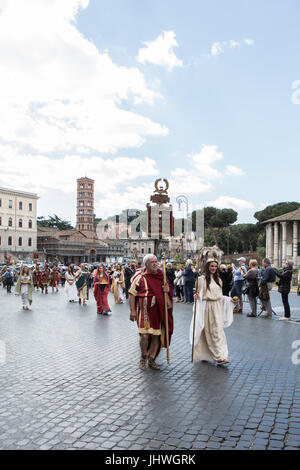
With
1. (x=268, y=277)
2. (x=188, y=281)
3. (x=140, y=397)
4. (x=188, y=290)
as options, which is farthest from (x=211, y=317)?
(x=188, y=290)

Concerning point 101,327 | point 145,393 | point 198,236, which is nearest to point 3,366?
point 145,393

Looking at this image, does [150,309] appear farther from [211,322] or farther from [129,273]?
[129,273]

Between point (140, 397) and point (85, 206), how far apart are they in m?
114

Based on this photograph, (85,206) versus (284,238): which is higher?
(85,206)

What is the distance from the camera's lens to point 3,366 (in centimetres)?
696

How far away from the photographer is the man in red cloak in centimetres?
703

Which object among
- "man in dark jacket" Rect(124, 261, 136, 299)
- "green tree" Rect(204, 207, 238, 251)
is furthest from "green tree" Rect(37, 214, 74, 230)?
"man in dark jacket" Rect(124, 261, 136, 299)

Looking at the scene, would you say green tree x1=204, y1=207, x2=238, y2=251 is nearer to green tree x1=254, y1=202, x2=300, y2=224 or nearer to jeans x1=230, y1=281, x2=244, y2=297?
green tree x1=254, y1=202, x2=300, y2=224

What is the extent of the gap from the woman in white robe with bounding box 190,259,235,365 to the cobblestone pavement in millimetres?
263

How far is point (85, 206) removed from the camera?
118 meters

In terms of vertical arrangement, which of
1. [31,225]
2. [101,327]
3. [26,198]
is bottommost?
[101,327]
